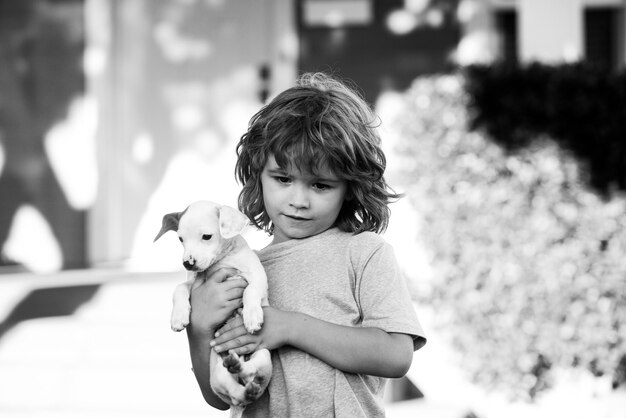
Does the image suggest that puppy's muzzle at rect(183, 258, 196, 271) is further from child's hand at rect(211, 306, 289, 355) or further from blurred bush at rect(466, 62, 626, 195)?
blurred bush at rect(466, 62, 626, 195)

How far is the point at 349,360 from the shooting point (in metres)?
1.81

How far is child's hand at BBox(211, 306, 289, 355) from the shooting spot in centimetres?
182

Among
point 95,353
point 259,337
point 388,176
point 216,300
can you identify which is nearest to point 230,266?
point 216,300

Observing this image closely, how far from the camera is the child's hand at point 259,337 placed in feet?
5.96

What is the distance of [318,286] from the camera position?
1.91 meters

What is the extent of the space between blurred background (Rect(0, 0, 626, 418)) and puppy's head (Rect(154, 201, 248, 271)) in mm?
862

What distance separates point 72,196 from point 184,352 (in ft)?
9.21

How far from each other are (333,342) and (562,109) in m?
3.60

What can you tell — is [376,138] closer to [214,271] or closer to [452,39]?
[214,271]

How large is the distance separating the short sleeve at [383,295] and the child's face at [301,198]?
126mm

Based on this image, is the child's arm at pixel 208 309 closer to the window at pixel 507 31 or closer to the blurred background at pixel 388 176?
the blurred background at pixel 388 176

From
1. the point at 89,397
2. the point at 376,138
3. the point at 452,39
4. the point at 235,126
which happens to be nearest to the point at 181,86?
the point at 235,126

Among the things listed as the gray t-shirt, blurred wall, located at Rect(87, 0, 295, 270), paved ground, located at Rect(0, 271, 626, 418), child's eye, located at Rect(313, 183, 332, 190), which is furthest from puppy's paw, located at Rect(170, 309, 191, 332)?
blurred wall, located at Rect(87, 0, 295, 270)

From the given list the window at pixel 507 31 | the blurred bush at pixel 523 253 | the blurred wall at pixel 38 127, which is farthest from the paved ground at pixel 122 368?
the window at pixel 507 31
